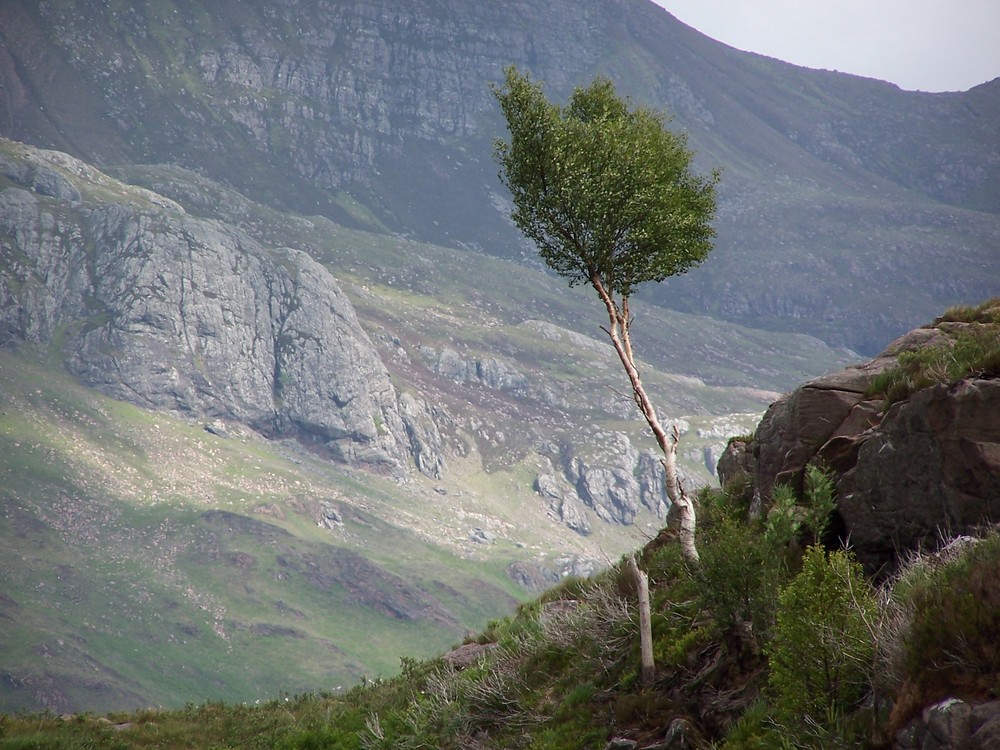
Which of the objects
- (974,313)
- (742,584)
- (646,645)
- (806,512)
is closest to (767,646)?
(742,584)

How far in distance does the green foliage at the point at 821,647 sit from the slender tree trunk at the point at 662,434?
853 centimetres

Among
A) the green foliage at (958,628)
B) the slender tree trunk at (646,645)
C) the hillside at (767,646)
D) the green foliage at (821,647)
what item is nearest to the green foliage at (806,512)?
the hillside at (767,646)

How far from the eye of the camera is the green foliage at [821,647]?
13305mm

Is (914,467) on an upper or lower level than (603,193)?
lower

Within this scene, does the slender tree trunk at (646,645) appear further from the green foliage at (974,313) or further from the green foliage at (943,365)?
the green foliage at (974,313)

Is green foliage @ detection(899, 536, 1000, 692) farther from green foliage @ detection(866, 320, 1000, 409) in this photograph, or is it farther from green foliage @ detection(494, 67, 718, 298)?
green foliage @ detection(494, 67, 718, 298)

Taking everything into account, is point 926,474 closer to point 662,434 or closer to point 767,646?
point 767,646

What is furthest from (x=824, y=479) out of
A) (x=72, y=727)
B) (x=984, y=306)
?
(x=72, y=727)

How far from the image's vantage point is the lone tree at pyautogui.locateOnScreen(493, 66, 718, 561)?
98.9 ft

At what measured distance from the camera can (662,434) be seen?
87.9 ft

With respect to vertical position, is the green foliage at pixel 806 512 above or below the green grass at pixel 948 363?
below

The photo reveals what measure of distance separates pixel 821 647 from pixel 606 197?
19797mm

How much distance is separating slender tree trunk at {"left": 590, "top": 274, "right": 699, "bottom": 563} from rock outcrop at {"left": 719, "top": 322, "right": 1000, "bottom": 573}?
3070 mm

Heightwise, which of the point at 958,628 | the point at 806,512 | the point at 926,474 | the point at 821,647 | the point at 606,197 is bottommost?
the point at 821,647
